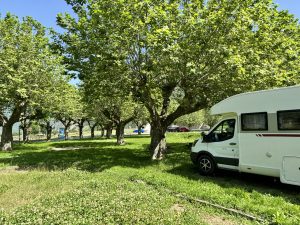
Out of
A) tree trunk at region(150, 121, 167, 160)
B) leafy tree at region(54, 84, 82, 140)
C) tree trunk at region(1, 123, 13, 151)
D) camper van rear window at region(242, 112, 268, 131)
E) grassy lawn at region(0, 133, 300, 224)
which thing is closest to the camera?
grassy lawn at region(0, 133, 300, 224)

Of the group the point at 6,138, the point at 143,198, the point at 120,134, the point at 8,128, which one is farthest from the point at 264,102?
the point at 120,134

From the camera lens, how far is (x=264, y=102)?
10.7 meters

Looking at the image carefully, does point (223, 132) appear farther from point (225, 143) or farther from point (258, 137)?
point (258, 137)

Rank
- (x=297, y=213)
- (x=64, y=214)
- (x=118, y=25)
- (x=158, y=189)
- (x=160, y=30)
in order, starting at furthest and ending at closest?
(x=118, y=25) < (x=160, y=30) < (x=158, y=189) < (x=297, y=213) < (x=64, y=214)

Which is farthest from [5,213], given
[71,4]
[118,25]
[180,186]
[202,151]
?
[71,4]

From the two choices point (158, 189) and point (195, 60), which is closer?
point (158, 189)

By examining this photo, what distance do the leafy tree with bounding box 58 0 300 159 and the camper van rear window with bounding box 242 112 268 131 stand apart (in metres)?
2.22

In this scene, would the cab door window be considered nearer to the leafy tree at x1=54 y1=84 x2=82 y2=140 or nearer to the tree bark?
the leafy tree at x1=54 y1=84 x2=82 y2=140

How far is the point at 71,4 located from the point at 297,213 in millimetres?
14244

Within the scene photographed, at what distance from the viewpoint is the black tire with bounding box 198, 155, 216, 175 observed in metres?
12.7

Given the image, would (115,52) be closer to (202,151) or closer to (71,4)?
(71,4)

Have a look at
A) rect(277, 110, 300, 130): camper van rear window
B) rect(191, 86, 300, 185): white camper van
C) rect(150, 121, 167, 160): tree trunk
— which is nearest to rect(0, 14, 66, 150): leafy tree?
rect(150, 121, 167, 160): tree trunk

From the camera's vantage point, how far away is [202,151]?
13.1 metres

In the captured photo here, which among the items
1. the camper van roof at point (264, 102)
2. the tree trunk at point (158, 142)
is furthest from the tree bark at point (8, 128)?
the camper van roof at point (264, 102)
